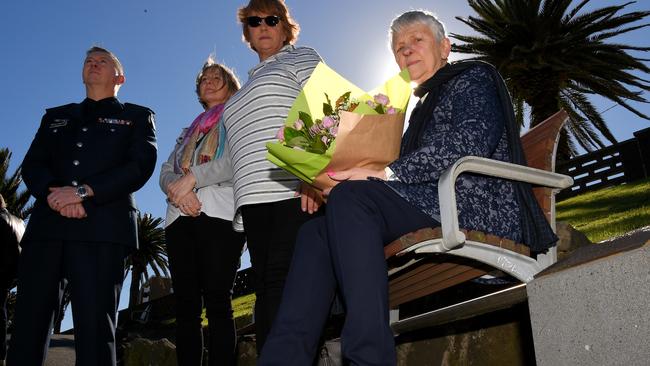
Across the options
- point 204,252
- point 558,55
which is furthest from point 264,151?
point 558,55

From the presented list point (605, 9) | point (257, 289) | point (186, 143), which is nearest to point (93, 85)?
point (186, 143)

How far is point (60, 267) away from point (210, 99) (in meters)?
1.35

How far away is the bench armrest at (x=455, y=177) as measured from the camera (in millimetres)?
2350

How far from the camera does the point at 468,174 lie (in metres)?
2.62

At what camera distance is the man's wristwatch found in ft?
12.7

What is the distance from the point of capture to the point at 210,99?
439 centimetres

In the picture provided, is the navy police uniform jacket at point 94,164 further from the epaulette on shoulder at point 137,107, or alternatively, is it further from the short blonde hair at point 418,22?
the short blonde hair at point 418,22

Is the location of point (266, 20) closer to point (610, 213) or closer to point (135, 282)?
point (610, 213)

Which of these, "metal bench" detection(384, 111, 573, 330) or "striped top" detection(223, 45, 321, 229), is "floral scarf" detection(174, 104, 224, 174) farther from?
"metal bench" detection(384, 111, 573, 330)

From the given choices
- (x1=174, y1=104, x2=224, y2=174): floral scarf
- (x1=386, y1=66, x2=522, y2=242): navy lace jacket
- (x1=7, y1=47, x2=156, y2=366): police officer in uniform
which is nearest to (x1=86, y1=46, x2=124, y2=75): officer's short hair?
(x1=7, y1=47, x2=156, y2=366): police officer in uniform

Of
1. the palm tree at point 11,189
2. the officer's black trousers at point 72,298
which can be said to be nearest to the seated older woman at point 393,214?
the officer's black trousers at point 72,298

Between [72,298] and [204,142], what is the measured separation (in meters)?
1.12

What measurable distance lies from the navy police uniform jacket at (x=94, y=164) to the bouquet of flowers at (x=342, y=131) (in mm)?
1521

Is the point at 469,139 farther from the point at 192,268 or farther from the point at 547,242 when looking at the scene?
the point at 192,268
